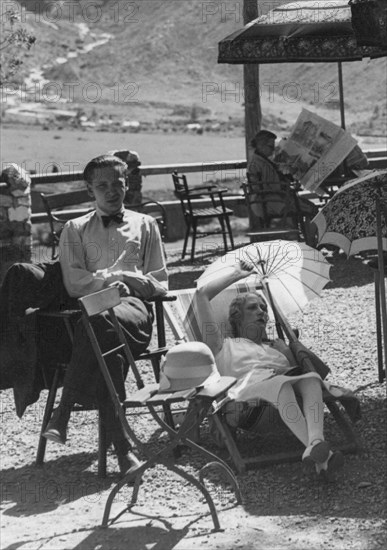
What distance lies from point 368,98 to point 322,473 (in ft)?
104

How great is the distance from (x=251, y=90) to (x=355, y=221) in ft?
22.7

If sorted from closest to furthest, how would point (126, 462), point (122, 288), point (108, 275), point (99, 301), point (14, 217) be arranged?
1. point (99, 301)
2. point (126, 462)
3. point (122, 288)
4. point (108, 275)
5. point (14, 217)

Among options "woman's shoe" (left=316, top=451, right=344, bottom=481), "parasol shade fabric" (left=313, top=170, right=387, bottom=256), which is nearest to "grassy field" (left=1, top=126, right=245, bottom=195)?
"parasol shade fabric" (left=313, top=170, right=387, bottom=256)

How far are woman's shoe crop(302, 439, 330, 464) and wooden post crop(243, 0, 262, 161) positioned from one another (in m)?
7.79

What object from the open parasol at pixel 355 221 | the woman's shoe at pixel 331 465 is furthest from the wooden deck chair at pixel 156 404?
the open parasol at pixel 355 221

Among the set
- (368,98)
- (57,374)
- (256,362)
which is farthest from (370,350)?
(368,98)

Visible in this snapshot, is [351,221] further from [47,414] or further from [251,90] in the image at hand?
[251,90]

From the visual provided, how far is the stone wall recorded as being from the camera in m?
10.5

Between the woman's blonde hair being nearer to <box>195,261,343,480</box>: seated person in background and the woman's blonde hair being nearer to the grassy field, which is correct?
<box>195,261,343,480</box>: seated person in background

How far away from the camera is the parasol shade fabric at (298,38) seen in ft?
31.9

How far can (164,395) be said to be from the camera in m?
4.92

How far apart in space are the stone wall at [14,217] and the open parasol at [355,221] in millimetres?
4596

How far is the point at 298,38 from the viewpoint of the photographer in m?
9.87

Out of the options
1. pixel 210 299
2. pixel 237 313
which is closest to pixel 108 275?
pixel 210 299
